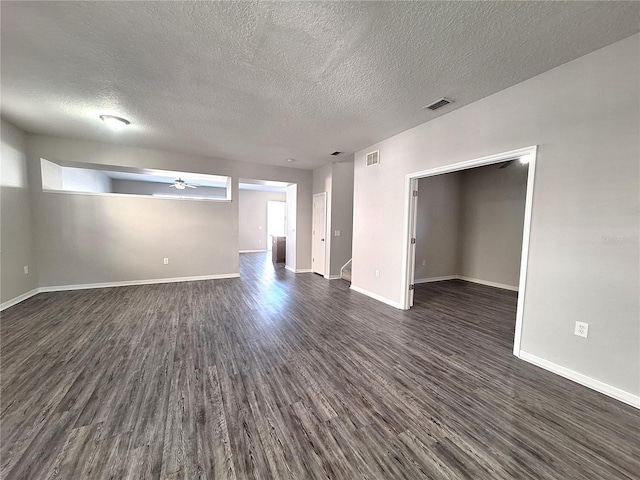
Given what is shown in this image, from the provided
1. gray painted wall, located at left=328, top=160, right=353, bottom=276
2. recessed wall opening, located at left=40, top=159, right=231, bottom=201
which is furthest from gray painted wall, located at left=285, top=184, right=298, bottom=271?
recessed wall opening, located at left=40, top=159, right=231, bottom=201

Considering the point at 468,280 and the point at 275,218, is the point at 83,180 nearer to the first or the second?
the point at 275,218

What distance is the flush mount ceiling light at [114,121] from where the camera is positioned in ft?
10.6

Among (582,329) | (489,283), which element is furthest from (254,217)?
(582,329)

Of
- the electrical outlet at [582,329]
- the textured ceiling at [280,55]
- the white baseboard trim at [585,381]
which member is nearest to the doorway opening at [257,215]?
the textured ceiling at [280,55]

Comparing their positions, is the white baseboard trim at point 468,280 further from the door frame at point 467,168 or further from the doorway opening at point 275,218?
the doorway opening at point 275,218

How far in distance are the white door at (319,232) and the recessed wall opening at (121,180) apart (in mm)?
2238

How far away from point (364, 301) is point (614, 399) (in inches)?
110

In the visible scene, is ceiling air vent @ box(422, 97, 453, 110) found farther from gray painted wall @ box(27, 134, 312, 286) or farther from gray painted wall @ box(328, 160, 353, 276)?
gray painted wall @ box(27, 134, 312, 286)

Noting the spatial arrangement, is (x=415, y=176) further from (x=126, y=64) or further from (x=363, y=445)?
(x=126, y=64)

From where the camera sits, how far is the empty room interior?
1485 millimetres

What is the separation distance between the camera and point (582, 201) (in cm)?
205

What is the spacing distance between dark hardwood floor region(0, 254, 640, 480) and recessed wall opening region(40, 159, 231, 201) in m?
2.64

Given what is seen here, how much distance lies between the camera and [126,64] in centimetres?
218

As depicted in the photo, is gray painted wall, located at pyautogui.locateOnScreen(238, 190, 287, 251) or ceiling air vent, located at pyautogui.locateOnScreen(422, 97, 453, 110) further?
gray painted wall, located at pyautogui.locateOnScreen(238, 190, 287, 251)
